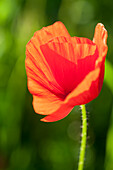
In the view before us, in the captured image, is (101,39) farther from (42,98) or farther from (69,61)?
(42,98)

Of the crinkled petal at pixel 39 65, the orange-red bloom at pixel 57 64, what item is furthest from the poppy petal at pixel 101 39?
the crinkled petal at pixel 39 65

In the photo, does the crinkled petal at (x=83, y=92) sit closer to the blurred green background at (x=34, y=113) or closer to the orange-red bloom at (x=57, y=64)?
the orange-red bloom at (x=57, y=64)

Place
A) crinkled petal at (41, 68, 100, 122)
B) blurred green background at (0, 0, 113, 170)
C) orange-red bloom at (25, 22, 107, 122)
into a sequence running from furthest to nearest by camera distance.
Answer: blurred green background at (0, 0, 113, 170)
orange-red bloom at (25, 22, 107, 122)
crinkled petal at (41, 68, 100, 122)

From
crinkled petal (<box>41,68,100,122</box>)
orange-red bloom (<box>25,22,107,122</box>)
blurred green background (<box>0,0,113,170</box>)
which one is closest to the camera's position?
crinkled petal (<box>41,68,100,122</box>)

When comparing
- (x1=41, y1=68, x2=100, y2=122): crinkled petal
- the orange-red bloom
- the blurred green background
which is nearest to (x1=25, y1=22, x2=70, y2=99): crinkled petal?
the orange-red bloom

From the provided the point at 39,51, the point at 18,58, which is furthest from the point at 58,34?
the point at 18,58

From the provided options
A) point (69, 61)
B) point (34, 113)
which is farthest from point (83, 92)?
point (34, 113)

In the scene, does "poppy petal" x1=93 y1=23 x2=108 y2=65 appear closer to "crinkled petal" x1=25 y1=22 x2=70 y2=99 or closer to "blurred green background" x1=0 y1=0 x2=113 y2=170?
"crinkled petal" x1=25 y1=22 x2=70 y2=99
